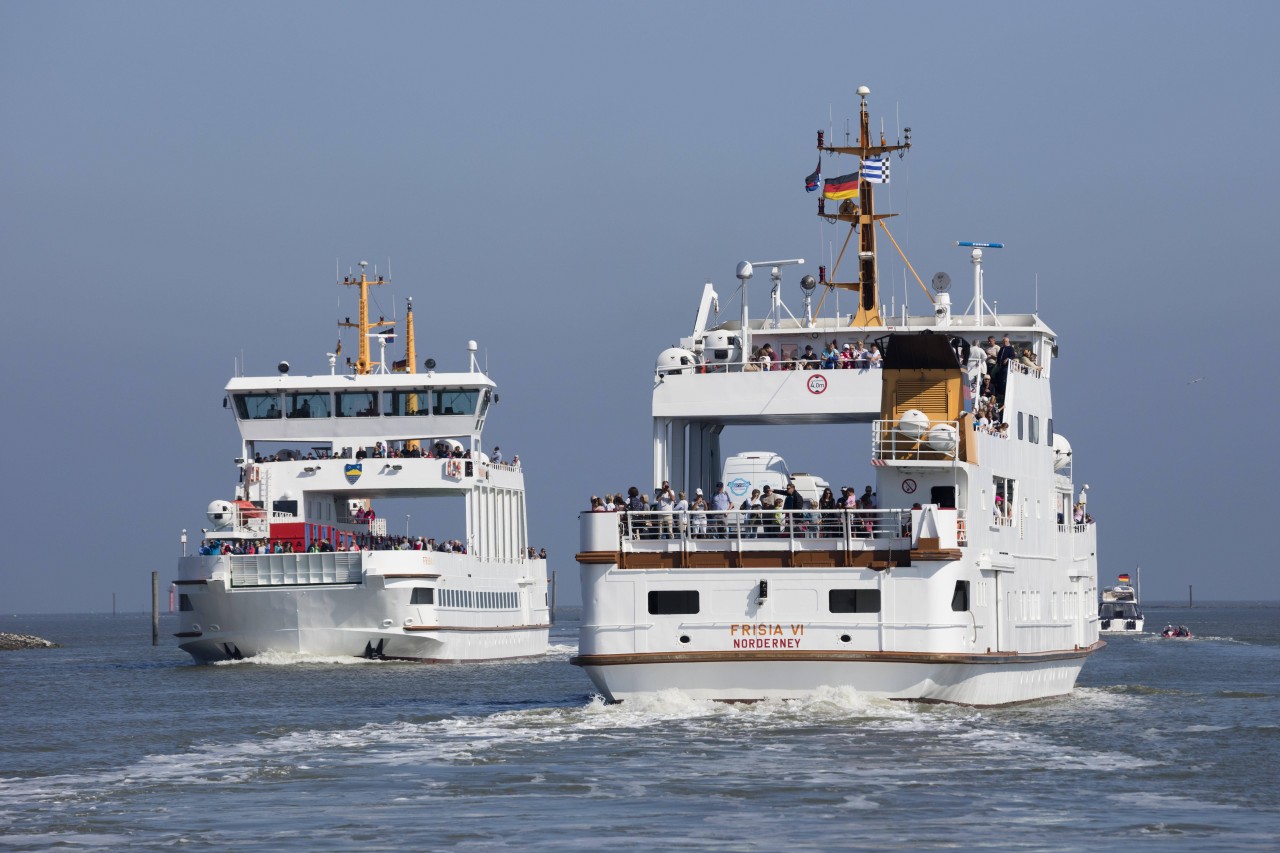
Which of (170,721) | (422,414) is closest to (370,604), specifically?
(422,414)

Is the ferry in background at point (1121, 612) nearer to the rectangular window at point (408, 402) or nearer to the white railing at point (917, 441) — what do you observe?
the rectangular window at point (408, 402)

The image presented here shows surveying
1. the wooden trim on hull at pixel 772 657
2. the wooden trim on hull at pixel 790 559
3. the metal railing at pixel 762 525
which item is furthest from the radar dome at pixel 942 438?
the wooden trim on hull at pixel 772 657

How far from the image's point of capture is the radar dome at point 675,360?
32.7m

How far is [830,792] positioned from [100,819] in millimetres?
7931

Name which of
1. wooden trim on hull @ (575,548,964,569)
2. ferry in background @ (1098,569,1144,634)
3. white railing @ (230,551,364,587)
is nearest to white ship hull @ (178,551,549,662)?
white railing @ (230,551,364,587)

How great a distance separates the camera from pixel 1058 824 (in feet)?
68.0

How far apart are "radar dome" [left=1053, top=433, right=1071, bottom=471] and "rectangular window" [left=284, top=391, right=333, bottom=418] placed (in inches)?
1188

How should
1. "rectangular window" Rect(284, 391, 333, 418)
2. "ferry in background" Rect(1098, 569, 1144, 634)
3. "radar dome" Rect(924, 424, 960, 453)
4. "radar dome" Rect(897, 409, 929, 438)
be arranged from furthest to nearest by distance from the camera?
"ferry in background" Rect(1098, 569, 1144, 634)
"rectangular window" Rect(284, 391, 333, 418)
"radar dome" Rect(897, 409, 929, 438)
"radar dome" Rect(924, 424, 960, 453)

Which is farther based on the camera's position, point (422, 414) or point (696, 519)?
point (422, 414)

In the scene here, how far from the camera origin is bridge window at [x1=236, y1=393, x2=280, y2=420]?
6394 centimetres

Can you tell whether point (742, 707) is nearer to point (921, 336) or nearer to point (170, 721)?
point (921, 336)

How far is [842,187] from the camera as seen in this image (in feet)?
123

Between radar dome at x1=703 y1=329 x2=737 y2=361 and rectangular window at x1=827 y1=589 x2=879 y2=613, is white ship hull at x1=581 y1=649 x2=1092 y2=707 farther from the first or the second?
radar dome at x1=703 y1=329 x2=737 y2=361

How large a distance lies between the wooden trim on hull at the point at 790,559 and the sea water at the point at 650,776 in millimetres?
1874
